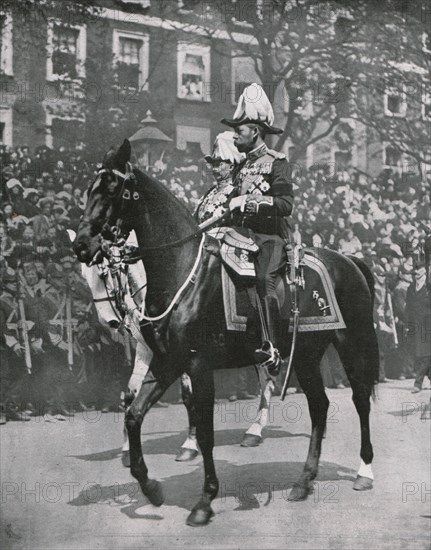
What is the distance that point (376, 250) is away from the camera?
30.9 feet

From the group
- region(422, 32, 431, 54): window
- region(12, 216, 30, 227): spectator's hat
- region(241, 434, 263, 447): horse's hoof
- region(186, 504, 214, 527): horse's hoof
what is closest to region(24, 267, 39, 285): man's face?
region(12, 216, 30, 227): spectator's hat

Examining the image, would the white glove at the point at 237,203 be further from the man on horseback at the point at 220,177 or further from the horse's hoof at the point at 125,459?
the horse's hoof at the point at 125,459

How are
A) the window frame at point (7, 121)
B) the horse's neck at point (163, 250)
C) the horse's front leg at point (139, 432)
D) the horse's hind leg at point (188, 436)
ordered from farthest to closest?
the window frame at point (7, 121) < the horse's hind leg at point (188, 436) < the horse's neck at point (163, 250) < the horse's front leg at point (139, 432)

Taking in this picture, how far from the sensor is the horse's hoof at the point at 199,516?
604cm

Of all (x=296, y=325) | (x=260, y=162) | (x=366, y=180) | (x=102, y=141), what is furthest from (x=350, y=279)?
(x=102, y=141)

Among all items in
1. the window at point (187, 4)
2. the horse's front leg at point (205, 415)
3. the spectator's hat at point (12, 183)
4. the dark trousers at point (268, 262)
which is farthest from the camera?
the spectator's hat at point (12, 183)

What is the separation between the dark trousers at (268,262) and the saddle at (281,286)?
0.21 ft

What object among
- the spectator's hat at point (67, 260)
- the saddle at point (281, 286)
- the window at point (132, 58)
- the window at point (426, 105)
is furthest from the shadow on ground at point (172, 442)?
the window at point (426, 105)

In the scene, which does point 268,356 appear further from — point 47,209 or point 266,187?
point 47,209

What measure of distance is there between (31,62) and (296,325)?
136 inches

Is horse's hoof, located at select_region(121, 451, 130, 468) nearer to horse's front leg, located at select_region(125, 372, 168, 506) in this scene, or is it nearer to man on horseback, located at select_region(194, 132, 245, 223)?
horse's front leg, located at select_region(125, 372, 168, 506)

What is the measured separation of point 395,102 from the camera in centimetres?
848

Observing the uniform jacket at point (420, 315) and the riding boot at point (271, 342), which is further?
the uniform jacket at point (420, 315)

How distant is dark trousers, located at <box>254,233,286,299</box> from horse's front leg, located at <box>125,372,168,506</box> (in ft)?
3.68
